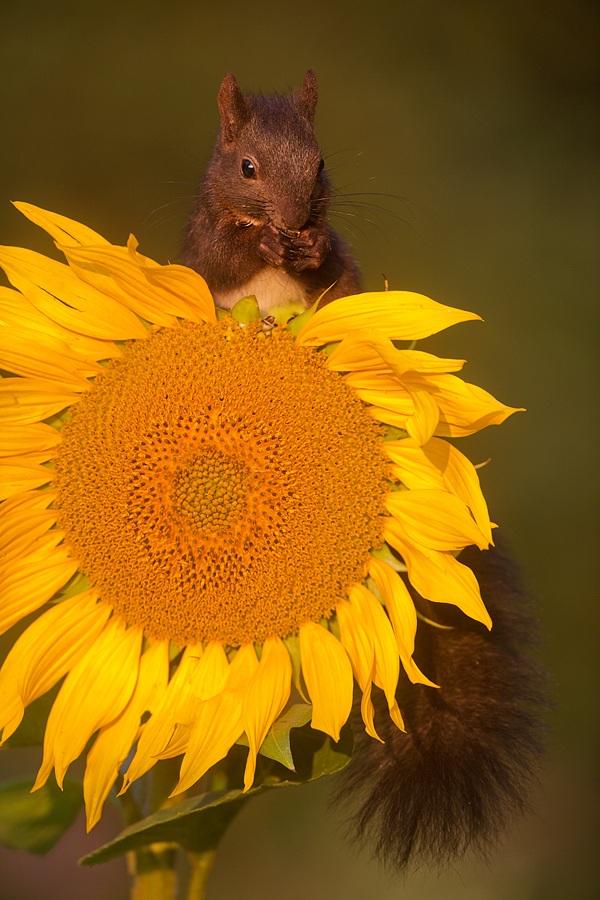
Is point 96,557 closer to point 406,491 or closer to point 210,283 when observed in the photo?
point 406,491

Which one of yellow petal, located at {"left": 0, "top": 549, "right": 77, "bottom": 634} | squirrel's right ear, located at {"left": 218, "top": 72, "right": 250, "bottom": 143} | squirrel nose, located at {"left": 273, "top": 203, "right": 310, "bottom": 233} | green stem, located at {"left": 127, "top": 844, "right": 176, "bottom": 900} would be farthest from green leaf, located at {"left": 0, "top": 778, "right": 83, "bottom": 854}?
squirrel's right ear, located at {"left": 218, "top": 72, "right": 250, "bottom": 143}

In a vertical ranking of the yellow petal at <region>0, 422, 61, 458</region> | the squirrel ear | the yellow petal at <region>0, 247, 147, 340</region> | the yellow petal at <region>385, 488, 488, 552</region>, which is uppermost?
the squirrel ear

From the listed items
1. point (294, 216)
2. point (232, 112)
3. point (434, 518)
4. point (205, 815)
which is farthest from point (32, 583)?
point (232, 112)

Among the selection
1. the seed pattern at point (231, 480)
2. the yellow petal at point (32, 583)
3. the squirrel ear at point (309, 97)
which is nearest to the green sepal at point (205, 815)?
the seed pattern at point (231, 480)

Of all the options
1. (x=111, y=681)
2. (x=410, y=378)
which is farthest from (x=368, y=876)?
(x=410, y=378)

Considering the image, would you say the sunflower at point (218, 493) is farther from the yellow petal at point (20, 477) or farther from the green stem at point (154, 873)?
the green stem at point (154, 873)

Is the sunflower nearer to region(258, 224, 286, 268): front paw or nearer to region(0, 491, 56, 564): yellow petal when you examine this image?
region(0, 491, 56, 564): yellow petal

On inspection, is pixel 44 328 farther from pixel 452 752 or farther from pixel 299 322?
pixel 452 752
